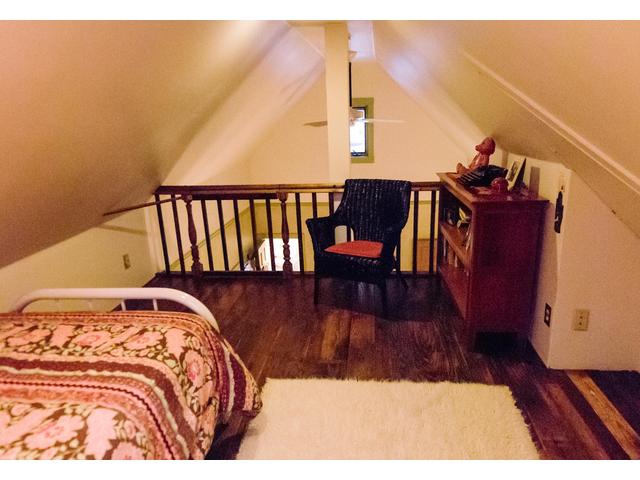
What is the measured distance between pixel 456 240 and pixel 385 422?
1.39 metres

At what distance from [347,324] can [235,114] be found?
2.30m

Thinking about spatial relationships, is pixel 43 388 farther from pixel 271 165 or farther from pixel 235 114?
pixel 271 165

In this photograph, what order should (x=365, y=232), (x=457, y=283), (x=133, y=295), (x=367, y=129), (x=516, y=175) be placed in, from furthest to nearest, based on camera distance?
(x=367, y=129), (x=365, y=232), (x=457, y=283), (x=516, y=175), (x=133, y=295)

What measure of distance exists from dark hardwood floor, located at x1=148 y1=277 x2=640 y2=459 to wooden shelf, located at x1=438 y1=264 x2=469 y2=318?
0.72 feet

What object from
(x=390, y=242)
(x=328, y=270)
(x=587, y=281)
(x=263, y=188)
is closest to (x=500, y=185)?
(x=587, y=281)

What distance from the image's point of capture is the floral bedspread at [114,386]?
44.0 inches

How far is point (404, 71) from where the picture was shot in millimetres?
4316

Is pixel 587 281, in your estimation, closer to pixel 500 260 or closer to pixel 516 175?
pixel 500 260

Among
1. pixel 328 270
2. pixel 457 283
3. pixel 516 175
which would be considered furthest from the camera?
pixel 328 270

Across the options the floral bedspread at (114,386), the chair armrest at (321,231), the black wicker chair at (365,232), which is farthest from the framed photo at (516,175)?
the floral bedspread at (114,386)

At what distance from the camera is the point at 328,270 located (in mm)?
3117

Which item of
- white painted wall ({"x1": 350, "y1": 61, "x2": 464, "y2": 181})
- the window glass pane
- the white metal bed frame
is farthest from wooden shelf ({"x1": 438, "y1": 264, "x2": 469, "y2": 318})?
the window glass pane

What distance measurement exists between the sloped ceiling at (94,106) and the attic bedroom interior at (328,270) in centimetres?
1
